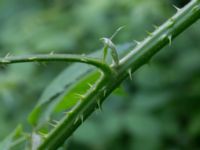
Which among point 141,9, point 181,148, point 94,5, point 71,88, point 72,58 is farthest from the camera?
point 181,148

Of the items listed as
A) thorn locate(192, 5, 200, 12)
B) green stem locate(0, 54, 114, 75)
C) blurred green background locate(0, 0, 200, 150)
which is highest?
blurred green background locate(0, 0, 200, 150)

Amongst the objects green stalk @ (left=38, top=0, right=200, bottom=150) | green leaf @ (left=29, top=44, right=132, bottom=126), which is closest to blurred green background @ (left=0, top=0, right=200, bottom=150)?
green leaf @ (left=29, top=44, right=132, bottom=126)

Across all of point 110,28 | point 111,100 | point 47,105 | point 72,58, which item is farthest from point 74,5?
point 72,58

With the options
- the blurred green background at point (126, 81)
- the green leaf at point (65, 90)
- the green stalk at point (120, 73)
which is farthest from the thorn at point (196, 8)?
the blurred green background at point (126, 81)

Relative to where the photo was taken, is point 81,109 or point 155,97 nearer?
point 81,109

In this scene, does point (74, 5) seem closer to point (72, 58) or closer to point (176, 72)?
point (176, 72)

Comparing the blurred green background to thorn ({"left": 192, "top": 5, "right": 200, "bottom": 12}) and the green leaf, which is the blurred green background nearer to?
the green leaf

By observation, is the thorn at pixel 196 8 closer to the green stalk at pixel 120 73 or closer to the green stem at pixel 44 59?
the green stalk at pixel 120 73

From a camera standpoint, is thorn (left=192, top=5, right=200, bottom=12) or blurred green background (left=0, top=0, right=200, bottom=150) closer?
thorn (left=192, top=5, right=200, bottom=12)
